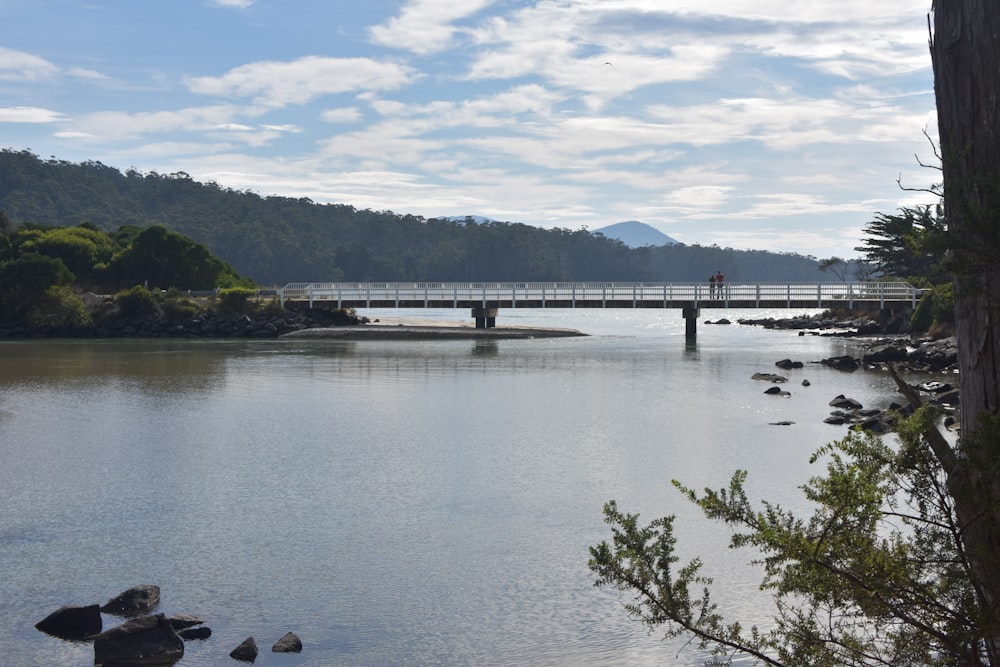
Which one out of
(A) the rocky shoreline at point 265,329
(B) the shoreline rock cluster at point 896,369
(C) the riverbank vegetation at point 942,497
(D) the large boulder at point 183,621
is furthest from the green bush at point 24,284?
(C) the riverbank vegetation at point 942,497

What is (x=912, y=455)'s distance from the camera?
4875 millimetres

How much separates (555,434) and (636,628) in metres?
13.6

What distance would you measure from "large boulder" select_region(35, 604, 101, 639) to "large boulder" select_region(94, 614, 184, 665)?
538mm

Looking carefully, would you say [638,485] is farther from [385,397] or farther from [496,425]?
[385,397]

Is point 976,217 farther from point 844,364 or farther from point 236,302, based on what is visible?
point 236,302

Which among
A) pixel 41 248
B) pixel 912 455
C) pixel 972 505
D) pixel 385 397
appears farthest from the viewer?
pixel 41 248

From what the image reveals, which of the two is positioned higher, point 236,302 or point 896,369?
point 236,302

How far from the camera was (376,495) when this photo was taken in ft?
56.3

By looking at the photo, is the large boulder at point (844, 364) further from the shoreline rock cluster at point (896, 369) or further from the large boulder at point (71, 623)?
the large boulder at point (71, 623)

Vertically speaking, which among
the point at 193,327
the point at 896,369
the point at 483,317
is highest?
the point at 483,317

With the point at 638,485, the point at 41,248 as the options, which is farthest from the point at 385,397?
the point at 41,248

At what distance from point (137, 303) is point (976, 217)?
63177mm

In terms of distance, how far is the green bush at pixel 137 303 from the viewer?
6300cm

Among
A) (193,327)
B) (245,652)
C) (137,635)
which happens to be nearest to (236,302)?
(193,327)
